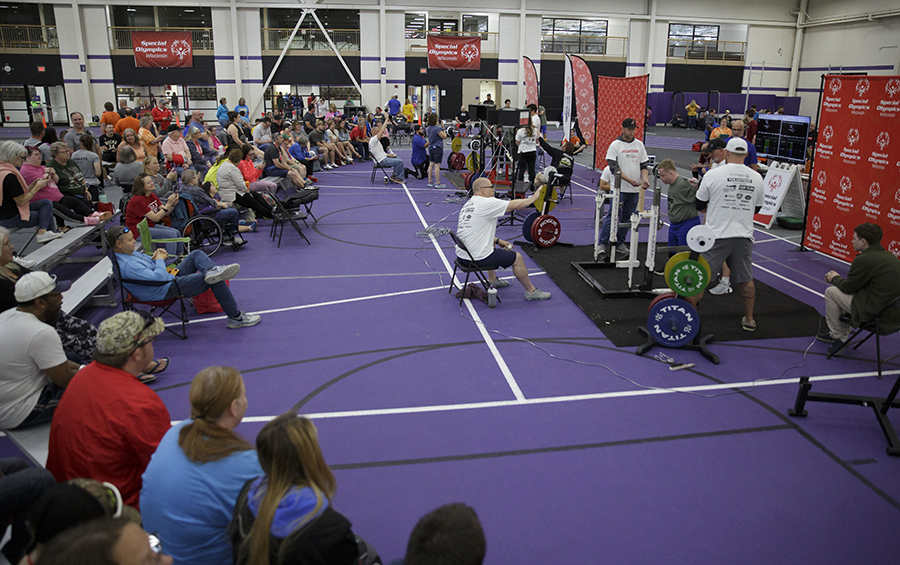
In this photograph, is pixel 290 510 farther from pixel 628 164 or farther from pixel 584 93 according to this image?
pixel 584 93

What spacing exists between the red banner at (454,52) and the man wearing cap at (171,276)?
78.6ft

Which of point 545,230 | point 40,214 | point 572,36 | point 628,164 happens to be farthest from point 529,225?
point 572,36

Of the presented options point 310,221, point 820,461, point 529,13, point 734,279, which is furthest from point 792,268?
point 529,13

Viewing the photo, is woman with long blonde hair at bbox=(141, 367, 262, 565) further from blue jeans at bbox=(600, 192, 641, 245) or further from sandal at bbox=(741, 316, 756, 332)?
blue jeans at bbox=(600, 192, 641, 245)

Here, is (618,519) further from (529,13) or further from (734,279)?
(529,13)

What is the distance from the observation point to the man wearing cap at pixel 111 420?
2758 mm

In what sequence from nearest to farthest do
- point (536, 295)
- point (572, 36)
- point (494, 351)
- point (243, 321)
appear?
point (494, 351), point (243, 321), point (536, 295), point (572, 36)

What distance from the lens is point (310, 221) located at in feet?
36.0

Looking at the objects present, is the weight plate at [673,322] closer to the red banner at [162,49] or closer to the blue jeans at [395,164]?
the blue jeans at [395,164]

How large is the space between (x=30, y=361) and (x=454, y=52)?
2683 centimetres

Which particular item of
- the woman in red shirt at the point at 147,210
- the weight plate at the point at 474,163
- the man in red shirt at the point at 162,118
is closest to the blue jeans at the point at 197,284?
the woman in red shirt at the point at 147,210

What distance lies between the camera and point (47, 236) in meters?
7.07

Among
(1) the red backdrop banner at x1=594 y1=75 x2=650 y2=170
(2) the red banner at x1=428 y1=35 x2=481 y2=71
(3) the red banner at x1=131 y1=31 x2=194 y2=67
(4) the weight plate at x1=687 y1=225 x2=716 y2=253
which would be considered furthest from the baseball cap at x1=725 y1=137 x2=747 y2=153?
(3) the red banner at x1=131 y1=31 x2=194 y2=67

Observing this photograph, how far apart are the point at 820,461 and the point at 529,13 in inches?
1094
